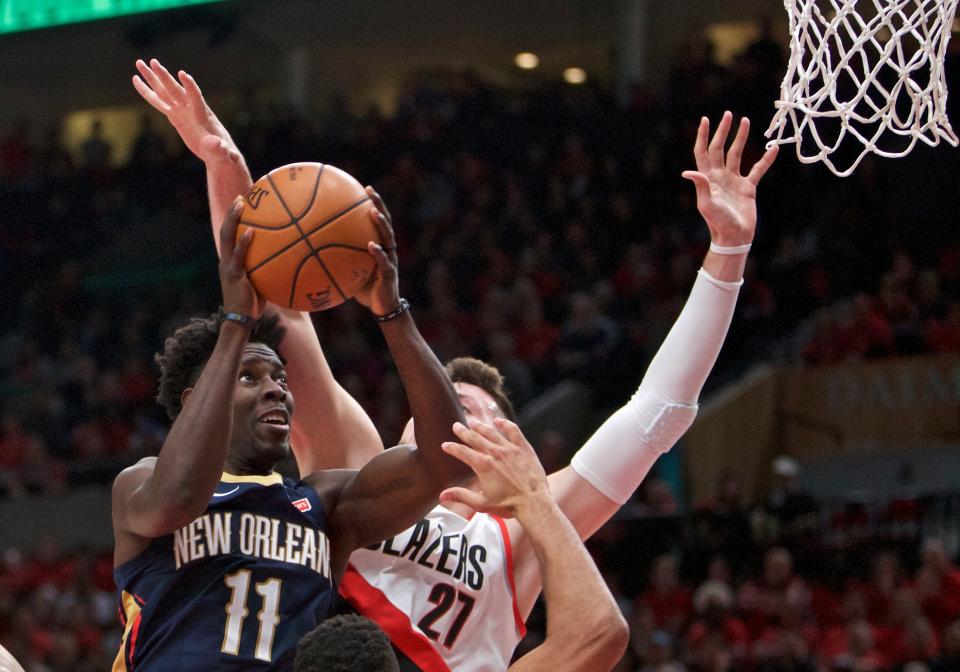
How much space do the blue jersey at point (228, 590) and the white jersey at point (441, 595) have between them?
0.49 m

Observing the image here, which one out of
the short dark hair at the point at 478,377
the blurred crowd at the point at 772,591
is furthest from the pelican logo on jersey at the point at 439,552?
the blurred crowd at the point at 772,591

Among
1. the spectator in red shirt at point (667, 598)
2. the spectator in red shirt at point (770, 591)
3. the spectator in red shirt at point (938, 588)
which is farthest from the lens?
the spectator in red shirt at point (667, 598)

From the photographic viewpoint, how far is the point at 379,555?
3.51 metres

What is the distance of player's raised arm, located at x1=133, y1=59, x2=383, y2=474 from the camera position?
11.5 feet

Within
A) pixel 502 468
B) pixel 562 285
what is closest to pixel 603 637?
pixel 502 468

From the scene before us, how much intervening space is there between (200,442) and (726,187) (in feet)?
4.63

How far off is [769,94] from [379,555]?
31.8 feet

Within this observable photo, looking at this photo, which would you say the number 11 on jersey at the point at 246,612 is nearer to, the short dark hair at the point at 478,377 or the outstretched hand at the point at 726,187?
the short dark hair at the point at 478,377

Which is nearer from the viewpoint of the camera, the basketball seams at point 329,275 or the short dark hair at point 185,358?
the basketball seams at point 329,275

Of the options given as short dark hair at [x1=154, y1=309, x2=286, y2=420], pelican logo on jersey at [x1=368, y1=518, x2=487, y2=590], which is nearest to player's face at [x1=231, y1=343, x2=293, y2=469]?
short dark hair at [x1=154, y1=309, x2=286, y2=420]

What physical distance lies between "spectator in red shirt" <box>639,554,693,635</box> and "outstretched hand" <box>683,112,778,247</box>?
543 centimetres

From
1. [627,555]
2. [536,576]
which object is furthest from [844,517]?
[536,576]

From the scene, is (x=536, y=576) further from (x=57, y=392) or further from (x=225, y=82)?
(x=225, y=82)

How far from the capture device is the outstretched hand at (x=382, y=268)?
289cm
